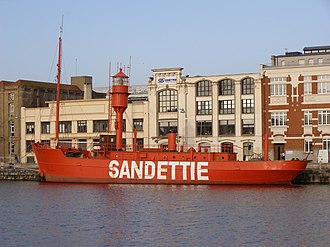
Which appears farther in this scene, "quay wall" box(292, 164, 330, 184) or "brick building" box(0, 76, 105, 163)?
"brick building" box(0, 76, 105, 163)

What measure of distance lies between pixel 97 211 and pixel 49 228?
7.20 metres

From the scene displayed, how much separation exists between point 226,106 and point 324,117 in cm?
1102

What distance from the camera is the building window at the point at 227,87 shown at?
78125 mm

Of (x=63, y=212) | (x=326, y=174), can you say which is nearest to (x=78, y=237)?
(x=63, y=212)

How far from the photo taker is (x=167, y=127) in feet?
266

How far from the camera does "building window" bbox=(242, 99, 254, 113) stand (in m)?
76.9

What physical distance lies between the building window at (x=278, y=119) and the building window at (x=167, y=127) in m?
11.5

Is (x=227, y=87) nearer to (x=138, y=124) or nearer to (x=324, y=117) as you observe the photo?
(x=324, y=117)

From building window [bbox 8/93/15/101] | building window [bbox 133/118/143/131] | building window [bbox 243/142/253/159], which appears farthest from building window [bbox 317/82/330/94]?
building window [bbox 8/93/15/101]

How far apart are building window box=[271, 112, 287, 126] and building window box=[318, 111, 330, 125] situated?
3.73 meters

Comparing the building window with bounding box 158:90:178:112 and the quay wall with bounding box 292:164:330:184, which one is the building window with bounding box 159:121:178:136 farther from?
the quay wall with bounding box 292:164:330:184

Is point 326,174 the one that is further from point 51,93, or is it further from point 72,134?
point 51,93

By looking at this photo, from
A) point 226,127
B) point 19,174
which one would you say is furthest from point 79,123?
point 226,127

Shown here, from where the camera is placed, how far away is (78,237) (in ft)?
111
